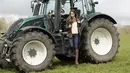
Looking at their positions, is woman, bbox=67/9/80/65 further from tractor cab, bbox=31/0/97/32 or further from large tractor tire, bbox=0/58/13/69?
large tractor tire, bbox=0/58/13/69

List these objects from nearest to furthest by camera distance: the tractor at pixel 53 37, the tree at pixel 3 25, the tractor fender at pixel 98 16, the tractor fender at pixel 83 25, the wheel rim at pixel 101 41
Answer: the tractor at pixel 53 37, the tractor fender at pixel 83 25, the tractor fender at pixel 98 16, the wheel rim at pixel 101 41, the tree at pixel 3 25

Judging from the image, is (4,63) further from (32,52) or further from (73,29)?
(73,29)

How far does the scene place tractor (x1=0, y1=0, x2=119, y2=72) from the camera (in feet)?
30.3

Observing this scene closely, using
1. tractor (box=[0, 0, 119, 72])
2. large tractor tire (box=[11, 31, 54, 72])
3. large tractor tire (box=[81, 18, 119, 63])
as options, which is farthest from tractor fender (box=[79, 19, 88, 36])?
large tractor tire (box=[11, 31, 54, 72])

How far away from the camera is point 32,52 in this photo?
9453mm

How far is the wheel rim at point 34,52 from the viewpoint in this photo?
30.6ft

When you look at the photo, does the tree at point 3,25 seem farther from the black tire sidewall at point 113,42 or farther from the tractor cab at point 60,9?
the black tire sidewall at point 113,42

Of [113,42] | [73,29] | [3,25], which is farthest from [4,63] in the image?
[3,25]

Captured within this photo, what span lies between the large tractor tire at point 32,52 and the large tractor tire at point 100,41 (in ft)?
5.03

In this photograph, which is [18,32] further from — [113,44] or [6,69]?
[113,44]

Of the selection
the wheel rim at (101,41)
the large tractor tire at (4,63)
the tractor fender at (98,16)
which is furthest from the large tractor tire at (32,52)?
the wheel rim at (101,41)

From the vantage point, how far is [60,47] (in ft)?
33.3

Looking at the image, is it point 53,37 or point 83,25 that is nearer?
point 53,37

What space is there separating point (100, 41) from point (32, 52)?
2.94 m
